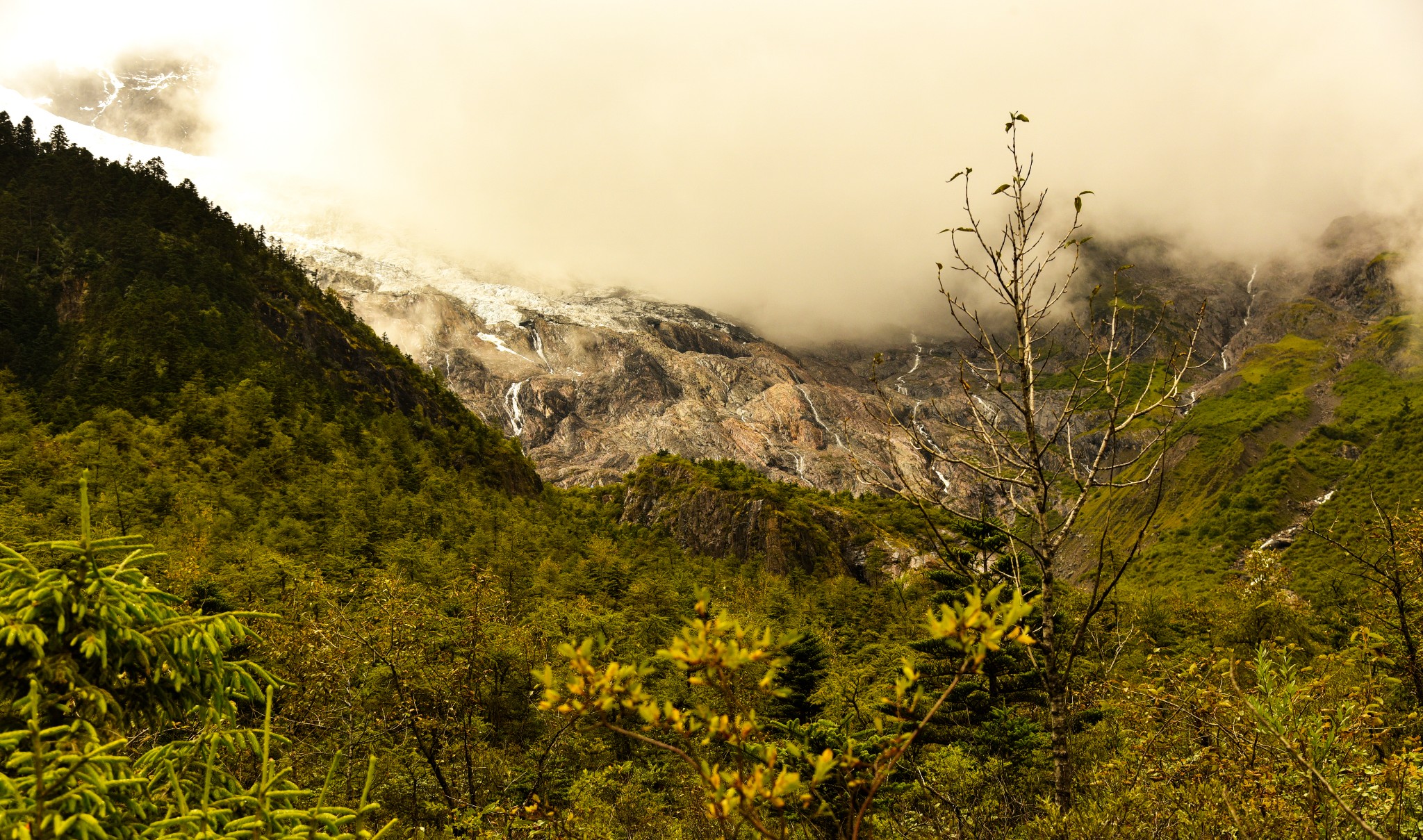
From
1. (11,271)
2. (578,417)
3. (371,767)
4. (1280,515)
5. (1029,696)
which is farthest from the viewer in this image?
(578,417)

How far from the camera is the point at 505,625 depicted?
2144 centimetres

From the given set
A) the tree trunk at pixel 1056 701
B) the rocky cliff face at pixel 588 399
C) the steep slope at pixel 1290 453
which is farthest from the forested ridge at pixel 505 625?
Result: the rocky cliff face at pixel 588 399

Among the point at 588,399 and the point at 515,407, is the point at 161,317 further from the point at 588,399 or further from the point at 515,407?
the point at 588,399

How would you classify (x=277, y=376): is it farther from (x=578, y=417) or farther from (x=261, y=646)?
(x=578, y=417)

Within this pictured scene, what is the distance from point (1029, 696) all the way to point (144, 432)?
45938mm

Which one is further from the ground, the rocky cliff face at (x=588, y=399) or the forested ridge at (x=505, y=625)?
the rocky cliff face at (x=588, y=399)

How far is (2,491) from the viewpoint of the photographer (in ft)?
92.5

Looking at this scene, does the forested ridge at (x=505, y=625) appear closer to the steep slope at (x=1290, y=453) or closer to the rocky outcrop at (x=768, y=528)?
the rocky outcrop at (x=768, y=528)

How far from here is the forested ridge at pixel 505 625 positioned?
2.81 m

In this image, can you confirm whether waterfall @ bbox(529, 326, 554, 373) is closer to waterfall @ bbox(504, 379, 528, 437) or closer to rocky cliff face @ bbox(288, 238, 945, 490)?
rocky cliff face @ bbox(288, 238, 945, 490)

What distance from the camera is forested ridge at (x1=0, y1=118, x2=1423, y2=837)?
9.21 feet

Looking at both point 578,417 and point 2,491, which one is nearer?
point 2,491

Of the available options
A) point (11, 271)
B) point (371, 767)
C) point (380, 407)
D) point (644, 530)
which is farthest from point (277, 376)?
point (371, 767)

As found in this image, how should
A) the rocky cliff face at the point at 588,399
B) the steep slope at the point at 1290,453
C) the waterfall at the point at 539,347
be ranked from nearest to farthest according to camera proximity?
the steep slope at the point at 1290,453
the rocky cliff face at the point at 588,399
the waterfall at the point at 539,347
